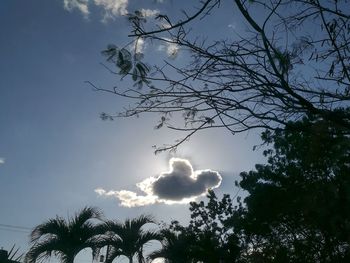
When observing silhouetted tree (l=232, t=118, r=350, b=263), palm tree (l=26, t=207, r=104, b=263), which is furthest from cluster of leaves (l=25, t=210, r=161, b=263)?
silhouetted tree (l=232, t=118, r=350, b=263)

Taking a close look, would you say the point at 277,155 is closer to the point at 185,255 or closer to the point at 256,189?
the point at 256,189

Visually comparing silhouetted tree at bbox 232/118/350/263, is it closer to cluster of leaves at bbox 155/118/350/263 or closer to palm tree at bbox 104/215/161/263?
cluster of leaves at bbox 155/118/350/263

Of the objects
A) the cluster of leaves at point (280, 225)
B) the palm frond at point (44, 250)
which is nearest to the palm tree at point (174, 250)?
the cluster of leaves at point (280, 225)

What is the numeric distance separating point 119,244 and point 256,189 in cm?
615

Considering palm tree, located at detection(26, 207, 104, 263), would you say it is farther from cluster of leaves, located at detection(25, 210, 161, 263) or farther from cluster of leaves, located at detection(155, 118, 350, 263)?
cluster of leaves, located at detection(155, 118, 350, 263)

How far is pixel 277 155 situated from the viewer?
1605cm

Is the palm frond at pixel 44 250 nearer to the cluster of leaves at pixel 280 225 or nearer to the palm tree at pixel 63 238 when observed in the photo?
the palm tree at pixel 63 238

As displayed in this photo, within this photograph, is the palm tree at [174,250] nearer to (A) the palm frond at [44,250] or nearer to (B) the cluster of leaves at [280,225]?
(B) the cluster of leaves at [280,225]

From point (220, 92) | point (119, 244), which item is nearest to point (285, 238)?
point (119, 244)

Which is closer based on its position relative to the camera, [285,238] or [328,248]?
[328,248]

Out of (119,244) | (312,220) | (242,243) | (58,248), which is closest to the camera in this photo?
(58,248)

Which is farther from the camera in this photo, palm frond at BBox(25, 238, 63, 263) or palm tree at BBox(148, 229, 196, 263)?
palm tree at BBox(148, 229, 196, 263)

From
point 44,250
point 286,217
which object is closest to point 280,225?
point 286,217

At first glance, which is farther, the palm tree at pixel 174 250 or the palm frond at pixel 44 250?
the palm tree at pixel 174 250
